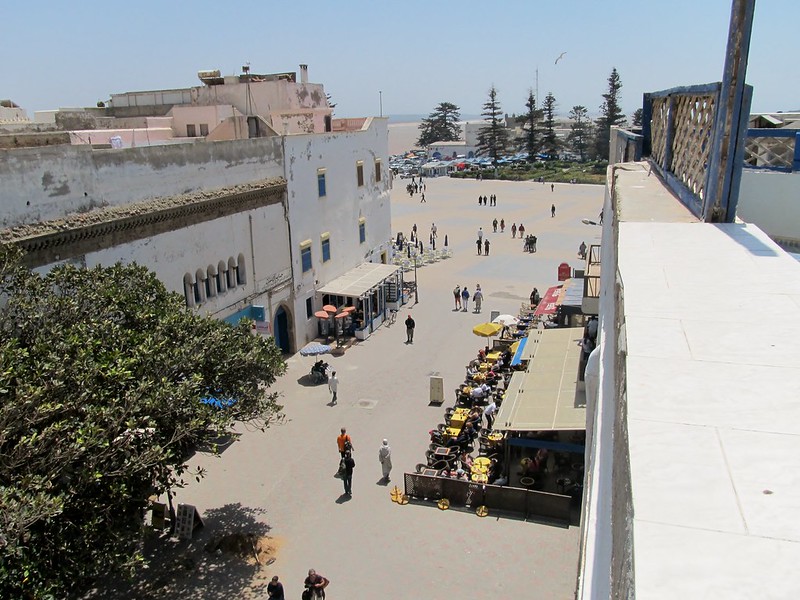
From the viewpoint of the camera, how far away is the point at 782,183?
8.40 meters

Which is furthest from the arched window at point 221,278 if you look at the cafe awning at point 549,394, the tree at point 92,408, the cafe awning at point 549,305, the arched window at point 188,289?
the cafe awning at point 549,305

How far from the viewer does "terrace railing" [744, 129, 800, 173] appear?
8.44m

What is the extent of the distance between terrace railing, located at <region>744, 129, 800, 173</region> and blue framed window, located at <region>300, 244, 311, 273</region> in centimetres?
1568

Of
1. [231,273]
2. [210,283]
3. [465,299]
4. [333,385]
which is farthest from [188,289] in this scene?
[465,299]

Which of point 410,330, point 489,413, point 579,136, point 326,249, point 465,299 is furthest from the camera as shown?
point 579,136

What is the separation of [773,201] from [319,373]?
1341 cm

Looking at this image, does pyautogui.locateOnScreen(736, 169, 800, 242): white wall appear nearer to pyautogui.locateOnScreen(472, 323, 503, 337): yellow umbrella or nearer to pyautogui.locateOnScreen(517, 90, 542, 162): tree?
pyautogui.locateOnScreen(472, 323, 503, 337): yellow umbrella

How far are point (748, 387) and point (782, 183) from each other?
23.8 feet

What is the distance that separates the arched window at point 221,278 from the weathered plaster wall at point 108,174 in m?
2.23

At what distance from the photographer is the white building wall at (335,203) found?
72.4ft

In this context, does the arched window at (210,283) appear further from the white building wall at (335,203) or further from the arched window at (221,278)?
the white building wall at (335,203)

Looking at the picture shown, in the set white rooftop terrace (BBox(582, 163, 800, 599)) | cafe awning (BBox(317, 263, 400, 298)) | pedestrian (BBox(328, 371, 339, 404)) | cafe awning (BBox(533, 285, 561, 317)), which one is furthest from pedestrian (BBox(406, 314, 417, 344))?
white rooftop terrace (BBox(582, 163, 800, 599))

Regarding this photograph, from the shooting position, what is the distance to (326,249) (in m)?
24.0

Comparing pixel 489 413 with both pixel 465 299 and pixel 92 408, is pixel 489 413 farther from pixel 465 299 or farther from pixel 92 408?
pixel 465 299
